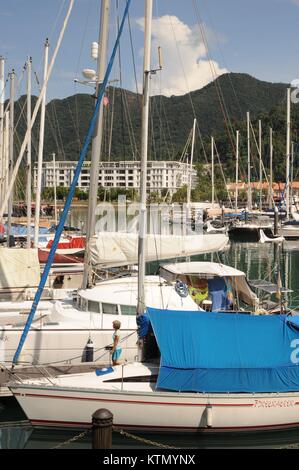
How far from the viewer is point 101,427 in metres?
7.96

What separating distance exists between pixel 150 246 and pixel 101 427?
13302mm

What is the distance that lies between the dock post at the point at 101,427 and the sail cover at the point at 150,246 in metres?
10.3

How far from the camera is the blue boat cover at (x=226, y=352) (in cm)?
1121

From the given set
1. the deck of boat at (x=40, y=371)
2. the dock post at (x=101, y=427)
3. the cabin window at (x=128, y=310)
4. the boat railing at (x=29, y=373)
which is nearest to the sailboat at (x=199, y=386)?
the boat railing at (x=29, y=373)

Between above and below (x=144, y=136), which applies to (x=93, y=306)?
below

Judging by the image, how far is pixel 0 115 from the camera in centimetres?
2852

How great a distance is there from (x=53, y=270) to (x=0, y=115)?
988cm

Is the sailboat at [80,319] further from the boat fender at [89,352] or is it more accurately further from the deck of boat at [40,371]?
the deck of boat at [40,371]

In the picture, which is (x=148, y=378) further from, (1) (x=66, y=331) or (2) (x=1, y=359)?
(2) (x=1, y=359)

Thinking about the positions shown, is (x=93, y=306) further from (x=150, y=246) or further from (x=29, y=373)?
(x=150, y=246)

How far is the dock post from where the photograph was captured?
7938 mm

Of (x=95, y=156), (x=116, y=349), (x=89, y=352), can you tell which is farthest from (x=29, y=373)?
(x=95, y=156)
